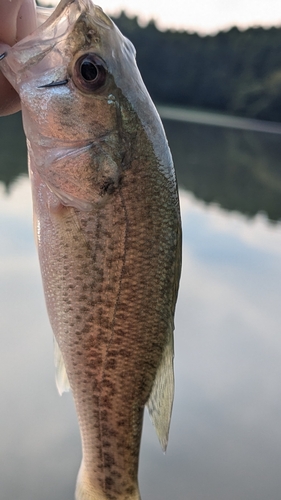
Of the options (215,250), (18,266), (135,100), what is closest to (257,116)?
(215,250)

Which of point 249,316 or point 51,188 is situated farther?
point 249,316

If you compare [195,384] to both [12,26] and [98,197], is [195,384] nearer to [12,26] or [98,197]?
[98,197]

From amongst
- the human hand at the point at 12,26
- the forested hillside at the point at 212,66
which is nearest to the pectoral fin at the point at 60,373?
the human hand at the point at 12,26

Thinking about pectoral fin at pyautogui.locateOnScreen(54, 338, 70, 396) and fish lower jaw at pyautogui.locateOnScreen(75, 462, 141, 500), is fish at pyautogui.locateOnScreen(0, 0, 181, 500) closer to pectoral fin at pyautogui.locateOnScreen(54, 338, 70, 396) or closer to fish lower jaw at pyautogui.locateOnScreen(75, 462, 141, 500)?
pectoral fin at pyautogui.locateOnScreen(54, 338, 70, 396)

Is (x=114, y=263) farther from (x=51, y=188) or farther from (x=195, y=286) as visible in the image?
(x=195, y=286)

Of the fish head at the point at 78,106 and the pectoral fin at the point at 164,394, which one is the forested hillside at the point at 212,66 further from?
the pectoral fin at the point at 164,394

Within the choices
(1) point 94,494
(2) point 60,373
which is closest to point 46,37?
(2) point 60,373

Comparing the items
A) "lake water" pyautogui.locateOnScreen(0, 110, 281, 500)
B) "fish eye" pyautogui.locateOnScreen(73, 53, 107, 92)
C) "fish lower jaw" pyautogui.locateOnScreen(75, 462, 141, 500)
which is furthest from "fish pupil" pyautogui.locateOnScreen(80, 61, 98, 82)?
"lake water" pyautogui.locateOnScreen(0, 110, 281, 500)
